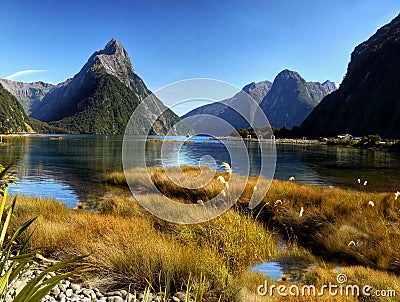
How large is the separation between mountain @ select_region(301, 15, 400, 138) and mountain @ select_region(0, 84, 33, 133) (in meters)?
151

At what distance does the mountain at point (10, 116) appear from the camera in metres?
161

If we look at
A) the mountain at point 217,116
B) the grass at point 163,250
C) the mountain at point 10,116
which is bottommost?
the grass at point 163,250

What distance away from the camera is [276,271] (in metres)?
5.26

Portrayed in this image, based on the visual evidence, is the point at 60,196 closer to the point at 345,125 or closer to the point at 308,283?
the point at 308,283

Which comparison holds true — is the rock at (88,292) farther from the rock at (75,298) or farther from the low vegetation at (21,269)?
the low vegetation at (21,269)

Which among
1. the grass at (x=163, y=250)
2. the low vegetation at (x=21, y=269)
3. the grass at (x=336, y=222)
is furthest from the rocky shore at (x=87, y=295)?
the grass at (x=336, y=222)

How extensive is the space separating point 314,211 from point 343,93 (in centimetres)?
12845

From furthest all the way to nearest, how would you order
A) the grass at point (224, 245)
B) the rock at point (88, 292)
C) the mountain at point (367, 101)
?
the mountain at point (367, 101)
the grass at point (224, 245)
the rock at point (88, 292)

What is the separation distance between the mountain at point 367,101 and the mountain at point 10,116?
151 meters

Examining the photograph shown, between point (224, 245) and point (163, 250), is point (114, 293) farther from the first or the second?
point (224, 245)

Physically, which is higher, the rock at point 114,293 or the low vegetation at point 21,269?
the low vegetation at point 21,269

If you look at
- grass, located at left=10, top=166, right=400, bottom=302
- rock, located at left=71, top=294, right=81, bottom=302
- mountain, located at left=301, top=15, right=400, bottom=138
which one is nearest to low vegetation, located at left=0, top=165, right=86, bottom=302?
grass, located at left=10, top=166, right=400, bottom=302

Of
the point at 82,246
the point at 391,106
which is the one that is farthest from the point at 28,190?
the point at 391,106

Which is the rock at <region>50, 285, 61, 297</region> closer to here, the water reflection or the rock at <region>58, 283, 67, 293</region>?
the rock at <region>58, 283, 67, 293</region>
